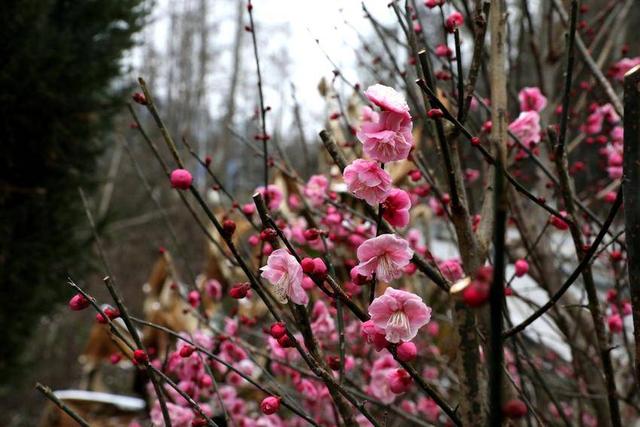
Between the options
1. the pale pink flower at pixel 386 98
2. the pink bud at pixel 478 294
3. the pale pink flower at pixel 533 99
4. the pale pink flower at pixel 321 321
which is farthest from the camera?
the pale pink flower at pixel 533 99

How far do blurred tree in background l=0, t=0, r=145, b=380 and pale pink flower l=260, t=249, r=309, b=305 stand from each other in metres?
3.38

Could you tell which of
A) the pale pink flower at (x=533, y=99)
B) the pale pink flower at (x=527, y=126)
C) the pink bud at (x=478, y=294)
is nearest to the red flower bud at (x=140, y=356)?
the pink bud at (x=478, y=294)

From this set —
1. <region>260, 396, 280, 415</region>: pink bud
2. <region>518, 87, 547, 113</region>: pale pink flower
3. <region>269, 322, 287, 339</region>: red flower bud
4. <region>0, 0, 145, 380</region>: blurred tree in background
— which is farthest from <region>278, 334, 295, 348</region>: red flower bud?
<region>0, 0, 145, 380</region>: blurred tree in background

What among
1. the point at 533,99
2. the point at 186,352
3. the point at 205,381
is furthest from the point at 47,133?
the point at 533,99

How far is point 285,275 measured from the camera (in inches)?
43.8

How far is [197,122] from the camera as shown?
16.2 meters

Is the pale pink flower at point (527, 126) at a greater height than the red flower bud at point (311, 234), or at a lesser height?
greater

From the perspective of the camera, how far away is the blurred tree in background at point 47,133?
149 inches

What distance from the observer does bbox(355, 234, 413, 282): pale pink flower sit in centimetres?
102

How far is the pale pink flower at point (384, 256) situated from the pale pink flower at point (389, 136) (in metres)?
0.17

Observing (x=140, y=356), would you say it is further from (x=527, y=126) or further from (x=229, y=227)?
(x=527, y=126)

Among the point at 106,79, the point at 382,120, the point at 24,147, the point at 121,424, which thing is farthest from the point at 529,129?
the point at 121,424

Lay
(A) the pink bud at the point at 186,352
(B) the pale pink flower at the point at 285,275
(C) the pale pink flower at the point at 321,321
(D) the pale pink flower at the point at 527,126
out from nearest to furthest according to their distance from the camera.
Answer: (B) the pale pink flower at the point at 285,275 → (A) the pink bud at the point at 186,352 → (D) the pale pink flower at the point at 527,126 → (C) the pale pink flower at the point at 321,321

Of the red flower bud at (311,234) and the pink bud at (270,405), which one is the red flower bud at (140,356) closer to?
the pink bud at (270,405)
